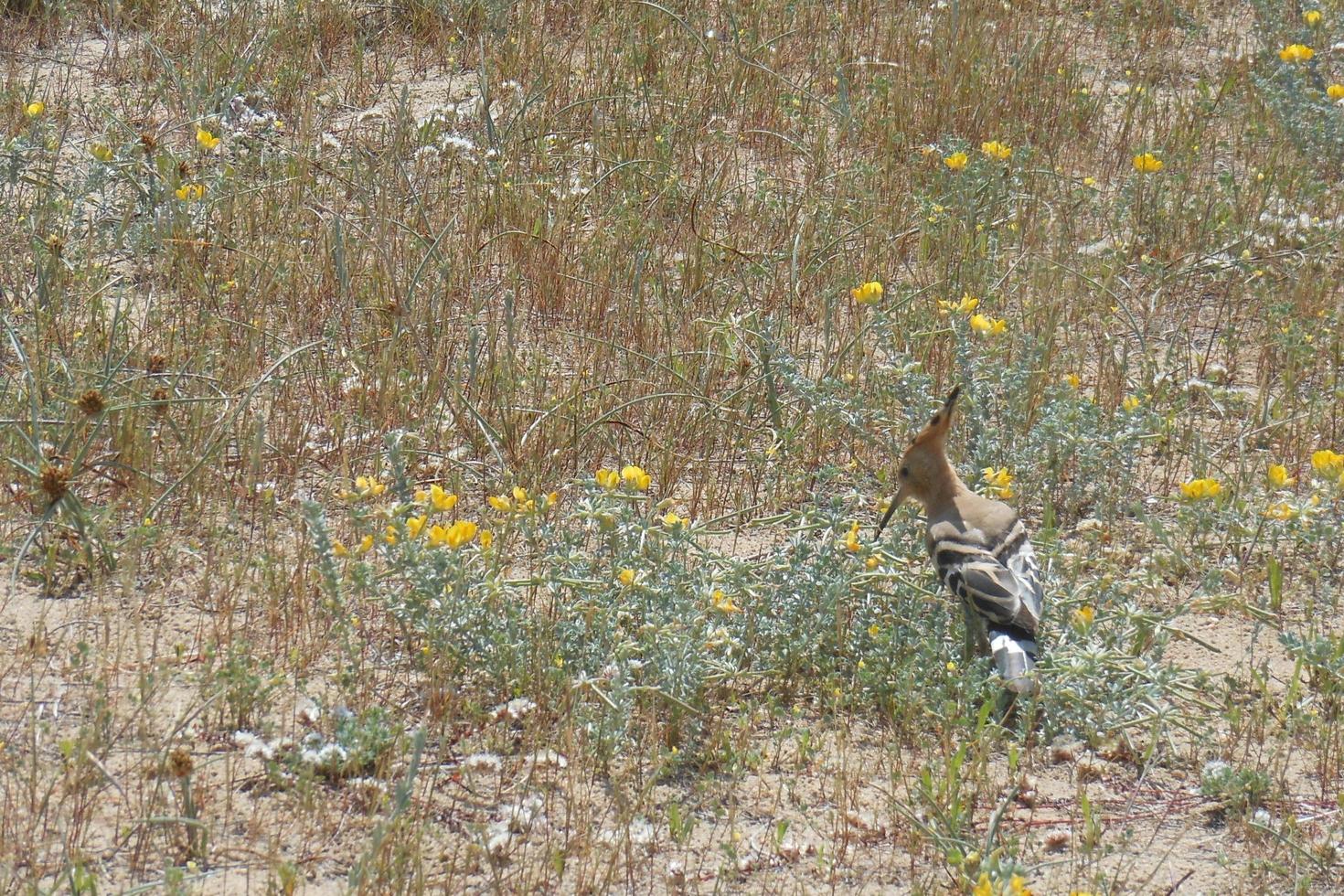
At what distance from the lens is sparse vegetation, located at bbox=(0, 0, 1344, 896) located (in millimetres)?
3416

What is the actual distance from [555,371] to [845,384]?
3.79 feet

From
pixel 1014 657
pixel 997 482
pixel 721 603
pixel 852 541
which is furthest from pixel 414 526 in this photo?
pixel 997 482

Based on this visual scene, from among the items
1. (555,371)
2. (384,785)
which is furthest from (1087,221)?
(384,785)

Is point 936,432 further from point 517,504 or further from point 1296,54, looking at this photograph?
point 1296,54

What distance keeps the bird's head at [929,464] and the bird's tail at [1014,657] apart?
551mm

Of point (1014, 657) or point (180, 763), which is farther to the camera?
point (1014, 657)

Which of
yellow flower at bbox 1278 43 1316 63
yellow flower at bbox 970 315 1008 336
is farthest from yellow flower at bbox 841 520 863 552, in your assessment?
yellow flower at bbox 1278 43 1316 63

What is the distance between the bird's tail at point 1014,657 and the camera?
381cm

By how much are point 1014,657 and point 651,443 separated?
5.89 feet

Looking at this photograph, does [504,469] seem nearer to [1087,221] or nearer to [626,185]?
[626,185]

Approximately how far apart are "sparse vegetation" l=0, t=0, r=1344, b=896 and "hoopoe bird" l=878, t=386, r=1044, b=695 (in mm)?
96

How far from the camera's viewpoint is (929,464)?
4.38 meters

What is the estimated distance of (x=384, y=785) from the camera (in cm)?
339

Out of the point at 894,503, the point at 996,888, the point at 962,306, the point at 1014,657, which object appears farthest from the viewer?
the point at 962,306
